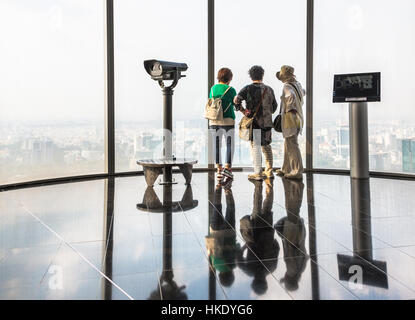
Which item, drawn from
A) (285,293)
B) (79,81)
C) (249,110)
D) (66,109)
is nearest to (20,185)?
(66,109)

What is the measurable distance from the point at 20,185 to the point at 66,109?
1.15 m

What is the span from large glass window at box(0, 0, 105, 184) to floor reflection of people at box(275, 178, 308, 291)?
9.77 feet

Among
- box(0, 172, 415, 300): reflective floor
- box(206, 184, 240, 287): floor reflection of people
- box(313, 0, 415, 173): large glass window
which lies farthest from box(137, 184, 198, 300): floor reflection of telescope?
box(313, 0, 415, 173): large glass window

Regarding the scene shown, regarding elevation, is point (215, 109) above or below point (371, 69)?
below

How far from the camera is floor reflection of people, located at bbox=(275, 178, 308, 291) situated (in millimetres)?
1791

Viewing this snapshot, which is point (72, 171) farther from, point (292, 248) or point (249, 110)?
point (292, 248)

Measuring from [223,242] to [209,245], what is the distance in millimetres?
105

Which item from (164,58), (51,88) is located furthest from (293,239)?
(164,58)

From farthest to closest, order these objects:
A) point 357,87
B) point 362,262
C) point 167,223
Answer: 1. point 357,87
2. point 167,223
3. point 362,262

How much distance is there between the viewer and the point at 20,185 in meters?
4.50

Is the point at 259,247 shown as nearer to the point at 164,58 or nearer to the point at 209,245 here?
the point at 209,245

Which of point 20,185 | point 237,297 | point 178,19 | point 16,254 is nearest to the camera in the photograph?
point 237,297

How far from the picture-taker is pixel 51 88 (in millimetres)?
4754

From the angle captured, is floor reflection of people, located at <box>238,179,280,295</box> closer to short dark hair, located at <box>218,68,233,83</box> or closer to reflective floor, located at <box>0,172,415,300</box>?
reflective floor, located at <box>0,172,415,300</box>
